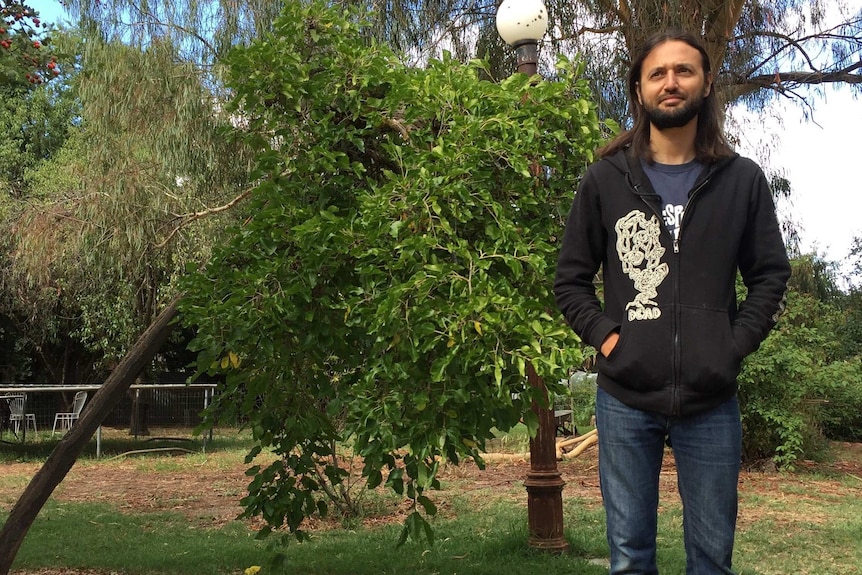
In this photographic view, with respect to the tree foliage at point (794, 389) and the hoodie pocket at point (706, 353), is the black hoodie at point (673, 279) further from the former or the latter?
the tree foliage at point (794, 389)

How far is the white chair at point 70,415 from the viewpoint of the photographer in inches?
546

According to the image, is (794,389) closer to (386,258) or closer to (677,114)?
(386,258)

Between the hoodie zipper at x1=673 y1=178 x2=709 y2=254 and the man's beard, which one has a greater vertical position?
the man's beard

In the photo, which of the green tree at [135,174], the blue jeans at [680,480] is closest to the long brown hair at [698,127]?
the blue jeans at [680,480]

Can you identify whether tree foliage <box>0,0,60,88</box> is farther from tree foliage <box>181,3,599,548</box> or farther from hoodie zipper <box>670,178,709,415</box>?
hoodie zipper <box>670,178,709,415</box>

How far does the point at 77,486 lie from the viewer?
979 cm

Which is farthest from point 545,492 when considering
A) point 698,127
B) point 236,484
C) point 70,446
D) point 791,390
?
point 791,390

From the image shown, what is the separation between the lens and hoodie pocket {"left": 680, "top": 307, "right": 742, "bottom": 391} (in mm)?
1965

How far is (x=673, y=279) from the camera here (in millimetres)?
2049

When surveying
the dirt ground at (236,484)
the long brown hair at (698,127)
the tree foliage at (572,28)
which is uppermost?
the tree foliage at (572,28)

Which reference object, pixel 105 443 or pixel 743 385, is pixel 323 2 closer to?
pixel 743 385

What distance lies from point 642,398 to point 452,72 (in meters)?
1.77

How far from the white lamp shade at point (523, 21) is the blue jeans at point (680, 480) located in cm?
377

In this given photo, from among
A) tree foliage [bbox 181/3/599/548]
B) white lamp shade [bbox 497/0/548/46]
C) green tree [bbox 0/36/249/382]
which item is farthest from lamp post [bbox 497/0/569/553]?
green tree [bbox 0/36/249/382]
